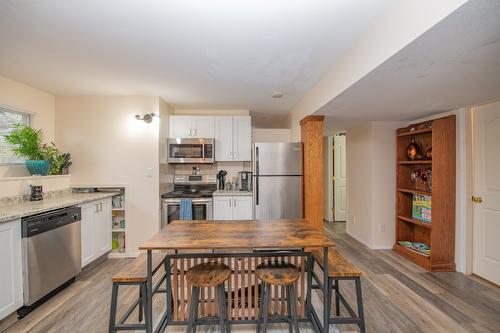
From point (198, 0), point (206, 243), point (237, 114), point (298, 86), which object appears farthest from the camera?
point (237, 114)

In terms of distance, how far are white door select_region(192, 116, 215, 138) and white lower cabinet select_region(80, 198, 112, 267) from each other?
5.60 ft

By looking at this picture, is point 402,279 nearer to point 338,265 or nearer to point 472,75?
point 338,265

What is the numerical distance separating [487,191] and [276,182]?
8.48 feet

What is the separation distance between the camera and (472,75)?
182 centimetres

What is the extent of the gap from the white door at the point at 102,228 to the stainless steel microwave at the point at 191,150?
3.78 ft

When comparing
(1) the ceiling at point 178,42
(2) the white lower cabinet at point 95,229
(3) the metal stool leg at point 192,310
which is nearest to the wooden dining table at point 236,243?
(3) the metal stool leg at point 192,310

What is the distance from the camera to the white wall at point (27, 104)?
2756mm

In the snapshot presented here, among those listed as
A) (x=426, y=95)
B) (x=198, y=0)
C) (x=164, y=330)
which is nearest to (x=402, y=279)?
(x=426, y=95)

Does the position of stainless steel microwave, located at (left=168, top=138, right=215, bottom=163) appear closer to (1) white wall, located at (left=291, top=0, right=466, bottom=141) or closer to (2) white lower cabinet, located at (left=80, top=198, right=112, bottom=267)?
(2) white lower cabinet, located at (left=80, top=198, right=112, bottom=267)

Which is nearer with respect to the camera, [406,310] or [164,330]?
[164,330]

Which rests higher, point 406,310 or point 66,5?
point 66,5

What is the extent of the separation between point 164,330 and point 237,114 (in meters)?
3.33

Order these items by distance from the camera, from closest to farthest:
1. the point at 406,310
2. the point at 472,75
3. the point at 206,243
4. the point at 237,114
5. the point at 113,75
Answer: the point at 206,243, the point at 472,75, the point at 406,310, the point at 113,75, the point at 237,114

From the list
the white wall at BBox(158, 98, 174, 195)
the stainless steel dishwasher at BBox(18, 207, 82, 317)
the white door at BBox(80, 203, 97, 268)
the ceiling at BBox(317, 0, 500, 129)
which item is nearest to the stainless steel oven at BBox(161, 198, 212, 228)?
the white wall at BBox(158, 98, 174, 195)
